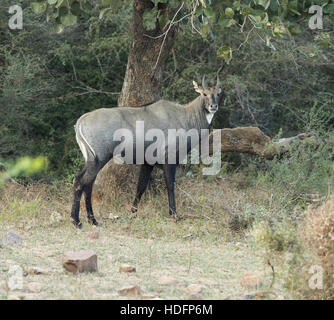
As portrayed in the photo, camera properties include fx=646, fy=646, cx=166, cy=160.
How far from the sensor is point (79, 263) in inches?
205

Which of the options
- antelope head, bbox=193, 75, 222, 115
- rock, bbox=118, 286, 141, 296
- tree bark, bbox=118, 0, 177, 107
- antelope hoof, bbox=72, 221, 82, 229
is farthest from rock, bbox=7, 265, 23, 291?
tree bark, bbox=118, 0, 177, 107

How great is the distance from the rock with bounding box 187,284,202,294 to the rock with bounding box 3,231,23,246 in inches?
95.4

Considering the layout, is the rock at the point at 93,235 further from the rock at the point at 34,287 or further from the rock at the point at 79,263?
the rock at the point at 34,287

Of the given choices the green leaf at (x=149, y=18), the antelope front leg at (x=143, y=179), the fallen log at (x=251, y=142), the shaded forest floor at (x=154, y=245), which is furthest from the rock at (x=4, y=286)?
the fallen log at (x=251, y=142)

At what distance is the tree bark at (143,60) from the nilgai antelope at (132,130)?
0.61 meters

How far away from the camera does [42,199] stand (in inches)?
361

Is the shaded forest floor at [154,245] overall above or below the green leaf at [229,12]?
below

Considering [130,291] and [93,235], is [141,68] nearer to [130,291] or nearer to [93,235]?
[93,235]

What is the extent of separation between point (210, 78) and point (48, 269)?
7.33 meters

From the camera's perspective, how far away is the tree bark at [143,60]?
30.3 ft

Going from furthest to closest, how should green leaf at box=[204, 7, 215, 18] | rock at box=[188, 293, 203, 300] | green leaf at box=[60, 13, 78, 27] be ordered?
green leaf at box=[60, 13, 78, 27] → green leaf at box=[204, 7, 215, 18] → rock at box=[188, 293, 203, 300]

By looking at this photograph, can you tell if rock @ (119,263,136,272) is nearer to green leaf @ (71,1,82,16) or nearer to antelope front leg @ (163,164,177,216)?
green leaf @ (71,1,82,16)

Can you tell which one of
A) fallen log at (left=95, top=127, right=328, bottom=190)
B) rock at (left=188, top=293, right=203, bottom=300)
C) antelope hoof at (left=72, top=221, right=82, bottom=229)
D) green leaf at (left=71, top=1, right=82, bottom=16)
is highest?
green leaf at (left=71, top=1, right=82, bottom=16)

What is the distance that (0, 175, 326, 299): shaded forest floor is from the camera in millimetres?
4812
